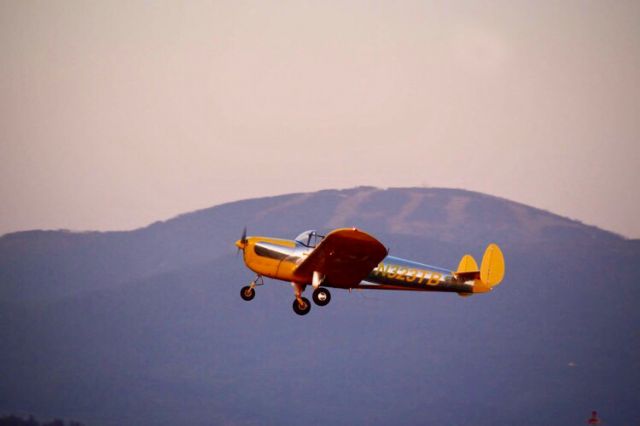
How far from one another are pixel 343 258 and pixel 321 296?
148 centimetres

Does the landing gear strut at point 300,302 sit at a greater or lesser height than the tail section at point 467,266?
lesser

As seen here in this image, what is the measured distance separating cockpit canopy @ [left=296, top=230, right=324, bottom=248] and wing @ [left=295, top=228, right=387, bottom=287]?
29.3 inches

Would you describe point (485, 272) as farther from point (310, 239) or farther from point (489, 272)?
point (310, 239)

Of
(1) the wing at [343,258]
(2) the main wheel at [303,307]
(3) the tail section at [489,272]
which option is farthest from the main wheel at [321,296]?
(3) the tail section at [489,272]

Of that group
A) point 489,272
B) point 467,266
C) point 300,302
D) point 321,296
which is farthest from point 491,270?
point 300,302

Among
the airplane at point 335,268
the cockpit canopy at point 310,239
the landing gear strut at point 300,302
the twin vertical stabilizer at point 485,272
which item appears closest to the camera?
A: the airplane at point 335,268

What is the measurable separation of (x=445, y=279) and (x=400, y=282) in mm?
2010

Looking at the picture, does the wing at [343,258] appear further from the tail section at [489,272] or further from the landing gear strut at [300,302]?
the tail section at [489,272]

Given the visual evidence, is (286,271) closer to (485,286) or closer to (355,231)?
(355,231)

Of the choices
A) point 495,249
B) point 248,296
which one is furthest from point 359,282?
point 495,249

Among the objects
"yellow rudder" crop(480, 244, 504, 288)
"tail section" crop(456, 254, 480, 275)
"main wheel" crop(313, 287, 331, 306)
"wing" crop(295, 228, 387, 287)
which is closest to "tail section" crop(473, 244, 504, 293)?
"yellow rudder" crop(480, 244, 504, 288)

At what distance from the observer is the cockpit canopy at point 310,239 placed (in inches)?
1297

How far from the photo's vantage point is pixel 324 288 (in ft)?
108

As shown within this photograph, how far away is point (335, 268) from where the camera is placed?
1278 inches
